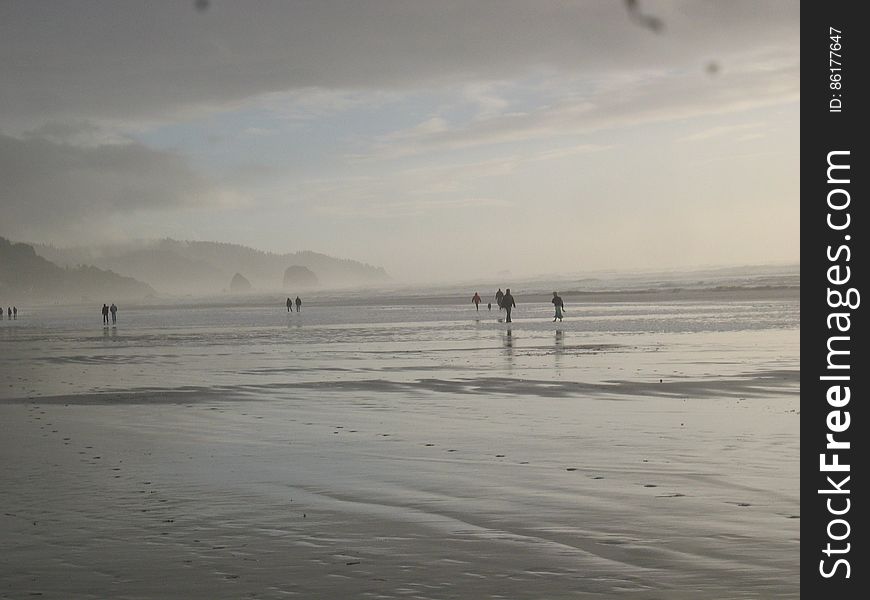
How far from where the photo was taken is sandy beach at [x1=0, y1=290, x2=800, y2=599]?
6797 mm

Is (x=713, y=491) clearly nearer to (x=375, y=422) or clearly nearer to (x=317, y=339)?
(x=375, y=422)

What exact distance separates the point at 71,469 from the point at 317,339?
29103 mm

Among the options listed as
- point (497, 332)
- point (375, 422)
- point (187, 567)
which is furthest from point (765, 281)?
point (187, 567)

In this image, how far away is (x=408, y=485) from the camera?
32.6 ft
